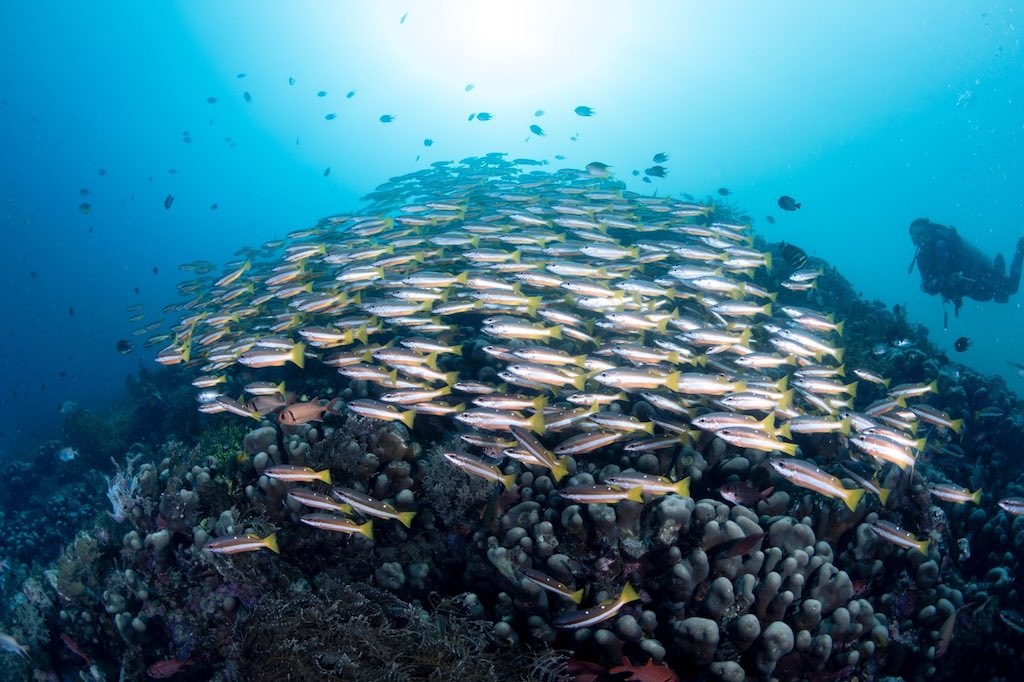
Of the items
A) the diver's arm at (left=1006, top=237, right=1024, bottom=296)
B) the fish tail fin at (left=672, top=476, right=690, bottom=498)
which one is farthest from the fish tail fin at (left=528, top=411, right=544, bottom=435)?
the diver's arm at (left=1006, top=237, right=1024, bottom=296)

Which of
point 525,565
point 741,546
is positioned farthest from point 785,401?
point 525,565

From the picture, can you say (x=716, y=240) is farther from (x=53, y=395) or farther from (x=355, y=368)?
(x=53, y=395)

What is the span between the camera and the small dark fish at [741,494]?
16.9ft

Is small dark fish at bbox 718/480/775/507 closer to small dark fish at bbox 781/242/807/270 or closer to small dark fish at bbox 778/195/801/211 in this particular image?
small dark fish at bbox 781/242/807/270

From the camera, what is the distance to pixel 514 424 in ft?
17.6

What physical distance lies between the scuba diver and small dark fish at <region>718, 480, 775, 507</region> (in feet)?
53.3

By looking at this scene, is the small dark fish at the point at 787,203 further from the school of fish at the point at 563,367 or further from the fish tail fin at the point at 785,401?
the fish tail fin at the point at 785,401

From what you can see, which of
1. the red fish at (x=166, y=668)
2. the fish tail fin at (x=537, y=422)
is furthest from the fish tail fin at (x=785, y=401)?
the red fish at (x=166, y=668)

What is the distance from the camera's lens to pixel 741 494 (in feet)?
16.9

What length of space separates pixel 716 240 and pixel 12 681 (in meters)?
12.8

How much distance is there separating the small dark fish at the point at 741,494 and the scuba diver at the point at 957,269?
16.3 m

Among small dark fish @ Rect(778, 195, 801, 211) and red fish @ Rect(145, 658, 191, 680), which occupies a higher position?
small dark fish @ Rect(778, 195, 801, 211)

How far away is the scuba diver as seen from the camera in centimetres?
1673

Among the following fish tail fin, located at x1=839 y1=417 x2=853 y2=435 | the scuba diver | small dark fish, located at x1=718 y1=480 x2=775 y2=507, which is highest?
the scuba diver
